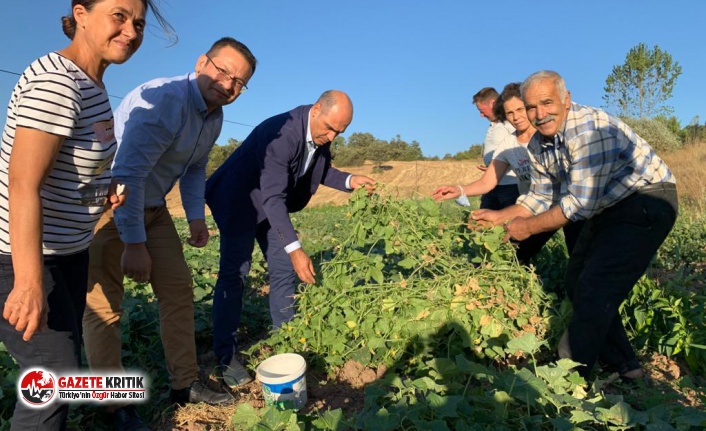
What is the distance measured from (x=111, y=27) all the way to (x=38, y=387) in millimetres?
1338

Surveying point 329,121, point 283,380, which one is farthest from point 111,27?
point 283,380

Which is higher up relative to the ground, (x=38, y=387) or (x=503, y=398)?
(x=38, y=387)

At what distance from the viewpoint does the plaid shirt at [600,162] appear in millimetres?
2443

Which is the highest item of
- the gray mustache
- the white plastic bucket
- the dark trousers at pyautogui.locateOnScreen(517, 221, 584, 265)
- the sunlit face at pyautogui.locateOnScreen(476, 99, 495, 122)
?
the sunlit face at pyautogui.locateOnScreen(476, 99, 495, 122)

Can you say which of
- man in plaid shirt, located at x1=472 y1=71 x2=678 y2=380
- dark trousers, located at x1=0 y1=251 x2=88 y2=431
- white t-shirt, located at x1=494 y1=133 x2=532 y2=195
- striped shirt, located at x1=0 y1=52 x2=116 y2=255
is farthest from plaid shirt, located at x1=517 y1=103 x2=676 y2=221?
dark trousers, located at x1=0 y1=251 x2=88 y2=431

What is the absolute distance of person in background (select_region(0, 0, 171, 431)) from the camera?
142 centimetres

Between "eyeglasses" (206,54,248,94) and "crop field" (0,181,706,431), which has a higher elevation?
"eyeglasses" (206,54,248,94)

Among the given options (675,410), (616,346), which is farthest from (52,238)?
(616,346)

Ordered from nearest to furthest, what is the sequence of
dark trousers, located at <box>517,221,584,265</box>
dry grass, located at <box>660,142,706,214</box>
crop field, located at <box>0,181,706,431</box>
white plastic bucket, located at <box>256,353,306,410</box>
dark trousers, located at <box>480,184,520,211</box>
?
white plastic bucket, located at <box>256,353,306,410</box>, crop field, located at <box>0,181,706,431</box>, dark trousers, located at <box>517,221,584,265</box>, dark trousers, located at <box>480,184,520,211</box>, dry grass, located at <box>660,142,706,214</box>

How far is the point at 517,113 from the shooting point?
3.70 m

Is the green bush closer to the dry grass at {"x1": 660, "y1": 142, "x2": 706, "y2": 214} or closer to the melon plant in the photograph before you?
the dry grass at {"x1": 660, "y1": 142, "x2": 706, "y2": 214}

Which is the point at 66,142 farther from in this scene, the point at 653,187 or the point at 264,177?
the point at 653,187

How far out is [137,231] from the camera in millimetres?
2316

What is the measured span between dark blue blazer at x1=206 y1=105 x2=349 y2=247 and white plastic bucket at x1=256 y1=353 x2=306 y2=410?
2.44 ft
